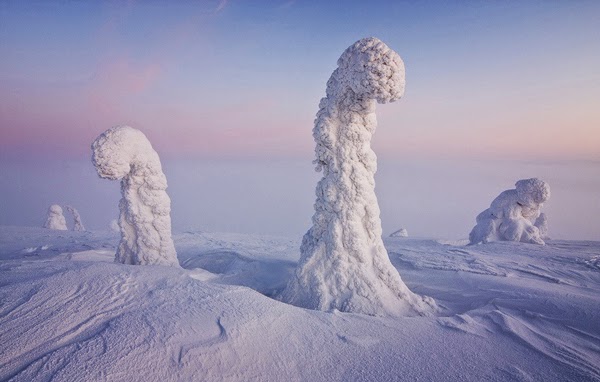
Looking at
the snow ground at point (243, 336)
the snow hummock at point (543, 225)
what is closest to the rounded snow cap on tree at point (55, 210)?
the snow ground at point (243, 336)

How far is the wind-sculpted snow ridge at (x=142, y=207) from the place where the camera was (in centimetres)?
468

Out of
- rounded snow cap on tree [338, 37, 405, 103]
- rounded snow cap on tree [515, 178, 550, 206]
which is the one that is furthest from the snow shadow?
rounded snow cap on tree [515, 178, 550, 206]

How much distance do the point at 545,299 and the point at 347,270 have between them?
2.63 meters

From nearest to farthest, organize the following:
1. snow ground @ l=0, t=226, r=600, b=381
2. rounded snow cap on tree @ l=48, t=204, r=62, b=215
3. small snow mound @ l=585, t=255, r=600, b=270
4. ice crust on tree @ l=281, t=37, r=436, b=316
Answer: snow ground @ l=0, t=226, r=600, b=381, ice crust on tree @ l=281, t=37, r=436, b=316, small snow mound @ l=585, t=255, r=600, b=270, rounded snow cap on tree @ l=48, t=204, r=62, b=215

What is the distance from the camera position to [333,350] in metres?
2.26

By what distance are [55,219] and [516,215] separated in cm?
2027

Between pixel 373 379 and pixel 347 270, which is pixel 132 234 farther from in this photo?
pixel 373 379

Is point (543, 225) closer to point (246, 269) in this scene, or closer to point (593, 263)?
point (593, 263)

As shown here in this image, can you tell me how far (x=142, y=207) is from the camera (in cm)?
489

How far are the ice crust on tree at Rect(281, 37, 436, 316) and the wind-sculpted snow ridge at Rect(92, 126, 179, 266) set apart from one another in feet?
8.80

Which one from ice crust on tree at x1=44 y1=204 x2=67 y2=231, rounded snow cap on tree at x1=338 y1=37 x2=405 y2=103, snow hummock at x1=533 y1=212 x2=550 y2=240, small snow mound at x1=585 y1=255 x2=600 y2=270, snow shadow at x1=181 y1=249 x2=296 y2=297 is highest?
rounded snow cap on tree at x1=338 y1=37 x2=405 y2=103

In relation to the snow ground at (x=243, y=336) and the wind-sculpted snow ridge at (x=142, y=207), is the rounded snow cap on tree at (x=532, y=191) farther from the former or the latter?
the wind-sculpted snow ridge at (x=142, y=207)

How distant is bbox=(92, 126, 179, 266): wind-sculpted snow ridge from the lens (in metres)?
4.68

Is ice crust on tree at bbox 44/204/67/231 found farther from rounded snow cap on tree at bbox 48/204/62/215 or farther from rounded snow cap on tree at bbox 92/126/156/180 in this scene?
rounded snow cap on tree at bbox 92/126/156/180
